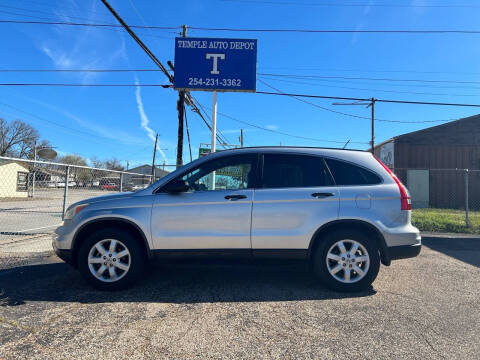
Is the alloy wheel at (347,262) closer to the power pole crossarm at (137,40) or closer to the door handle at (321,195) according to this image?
the door handle at (321,195)

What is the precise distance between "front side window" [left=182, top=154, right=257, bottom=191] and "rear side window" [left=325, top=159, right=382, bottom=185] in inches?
40.8

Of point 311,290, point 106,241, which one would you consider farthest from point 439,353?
point 106,241

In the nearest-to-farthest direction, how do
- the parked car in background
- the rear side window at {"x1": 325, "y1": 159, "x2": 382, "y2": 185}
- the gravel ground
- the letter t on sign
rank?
the gravel ground < the rear side window at {"x1": 325, "y1": 159, "x2": 382, "y2": 185} < the parked car in background < the letter t on sign

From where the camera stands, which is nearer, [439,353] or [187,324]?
[439,353]

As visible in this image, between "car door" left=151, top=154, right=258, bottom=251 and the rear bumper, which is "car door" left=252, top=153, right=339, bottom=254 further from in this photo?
the rear bumper

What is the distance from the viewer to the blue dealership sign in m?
8.70

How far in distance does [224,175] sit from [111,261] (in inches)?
69.5

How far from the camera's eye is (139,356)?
2.27 meters

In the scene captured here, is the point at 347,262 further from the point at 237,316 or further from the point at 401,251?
the point at 237,316

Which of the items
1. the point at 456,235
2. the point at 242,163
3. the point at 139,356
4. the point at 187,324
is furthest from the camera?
the point at 456,235

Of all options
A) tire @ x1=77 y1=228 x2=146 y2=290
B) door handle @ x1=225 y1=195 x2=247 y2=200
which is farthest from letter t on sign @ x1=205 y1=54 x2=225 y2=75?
tire @ x1=77 y1=228 x2=146 y2=290

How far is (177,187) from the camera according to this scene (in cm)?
350

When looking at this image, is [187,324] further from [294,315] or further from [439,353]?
[439,353]

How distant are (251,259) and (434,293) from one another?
2335mm
